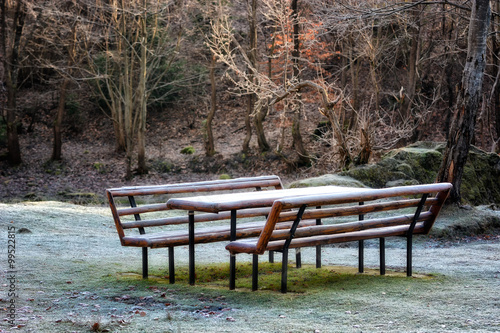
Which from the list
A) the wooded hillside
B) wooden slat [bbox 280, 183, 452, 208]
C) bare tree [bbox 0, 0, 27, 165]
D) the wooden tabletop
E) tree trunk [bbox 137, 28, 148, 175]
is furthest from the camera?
bare tree [bbox 0, 0, 27, 165]

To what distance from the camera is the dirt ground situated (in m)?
3.80

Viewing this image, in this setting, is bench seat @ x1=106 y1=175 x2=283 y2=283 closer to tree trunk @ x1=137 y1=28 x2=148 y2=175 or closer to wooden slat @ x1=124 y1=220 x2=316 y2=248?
wooden slat @ x1=124 y1=220 x2=316 y2=248

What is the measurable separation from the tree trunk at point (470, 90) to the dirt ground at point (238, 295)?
2272mm

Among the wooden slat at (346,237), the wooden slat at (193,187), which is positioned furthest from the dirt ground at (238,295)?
the wooden slat at (193,187)

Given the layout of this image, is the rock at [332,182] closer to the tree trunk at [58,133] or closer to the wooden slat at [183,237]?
the wooden slat at [183,237]

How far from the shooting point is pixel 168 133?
88.5 ft

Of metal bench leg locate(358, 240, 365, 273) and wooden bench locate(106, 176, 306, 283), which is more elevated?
wooden bench locate(106, 176, 306, 283)

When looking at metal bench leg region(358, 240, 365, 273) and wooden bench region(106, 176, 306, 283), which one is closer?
wooden bench region(106, 176, 306, 283)

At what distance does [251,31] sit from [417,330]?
19239mm

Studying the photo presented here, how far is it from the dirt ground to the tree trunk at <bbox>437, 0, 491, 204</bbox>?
227 centimetres

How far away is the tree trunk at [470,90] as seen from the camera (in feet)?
30.7

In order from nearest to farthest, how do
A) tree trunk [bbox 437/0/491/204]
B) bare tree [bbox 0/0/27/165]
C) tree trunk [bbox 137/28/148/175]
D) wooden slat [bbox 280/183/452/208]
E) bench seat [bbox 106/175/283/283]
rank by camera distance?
wooden slat [bbox 280/183/452/208]
bench seat [bbox 106/175/283/283]
tree trunk [bbox 437/0/491/204]
tree trunk [bbox 137/28/148/175]
bare tree [bbox 0/0/27/165]

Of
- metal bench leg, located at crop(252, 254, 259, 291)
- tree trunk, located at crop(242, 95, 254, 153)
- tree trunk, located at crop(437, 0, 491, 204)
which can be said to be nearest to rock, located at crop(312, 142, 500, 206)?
tree trunk, located at crop(437, 0, 491, 204)

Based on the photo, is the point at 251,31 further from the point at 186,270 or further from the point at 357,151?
the point at 186,270
